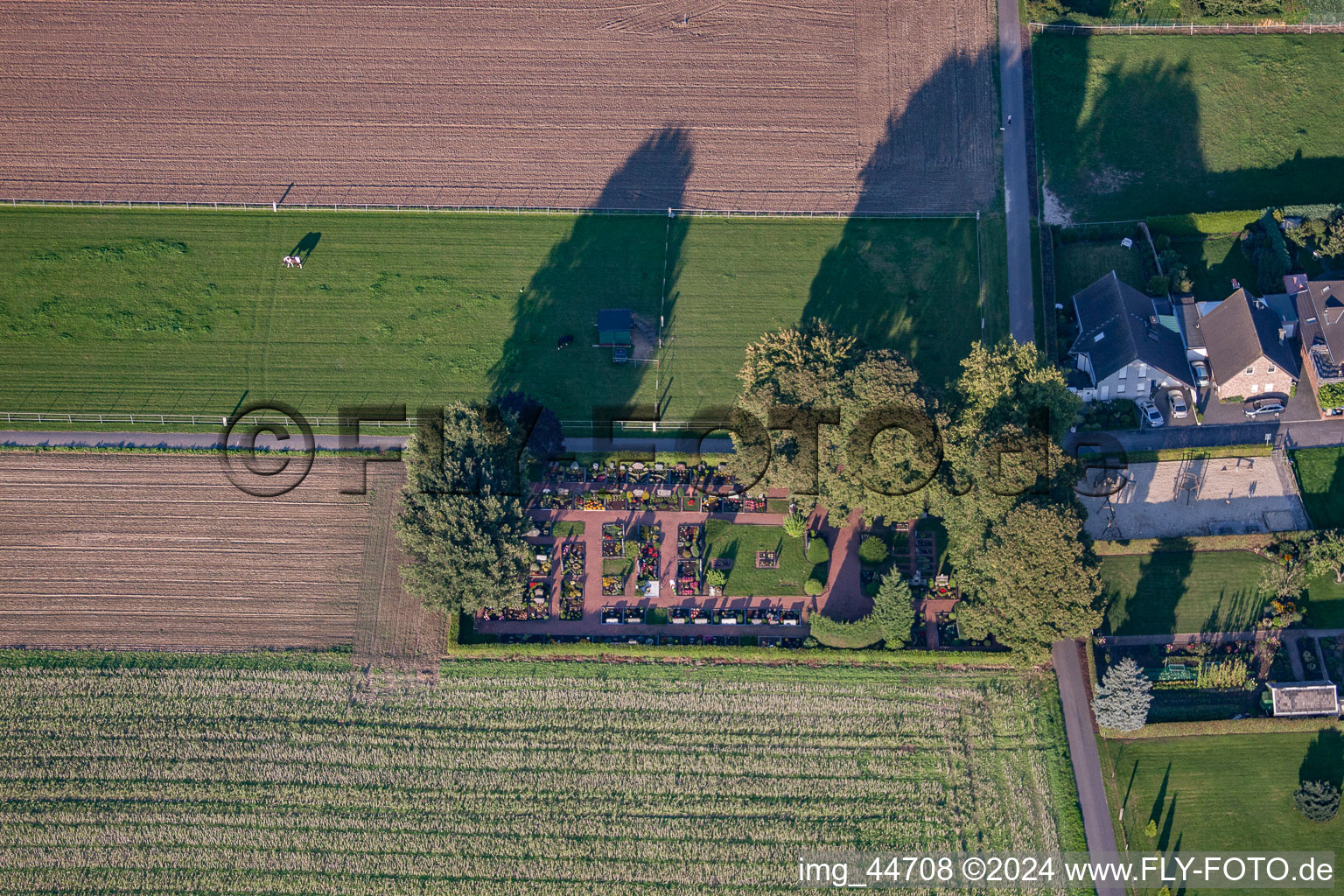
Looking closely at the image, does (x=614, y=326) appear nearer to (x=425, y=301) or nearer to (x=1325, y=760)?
(x=425, y=301)

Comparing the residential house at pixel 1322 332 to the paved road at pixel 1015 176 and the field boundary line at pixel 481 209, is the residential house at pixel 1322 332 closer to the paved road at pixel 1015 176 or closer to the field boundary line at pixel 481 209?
the paved road at pixel 1015 176

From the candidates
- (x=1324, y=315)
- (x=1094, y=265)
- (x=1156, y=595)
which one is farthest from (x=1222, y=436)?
(x=1094, y=265)

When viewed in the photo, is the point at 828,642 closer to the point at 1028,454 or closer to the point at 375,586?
the point at 1028,454

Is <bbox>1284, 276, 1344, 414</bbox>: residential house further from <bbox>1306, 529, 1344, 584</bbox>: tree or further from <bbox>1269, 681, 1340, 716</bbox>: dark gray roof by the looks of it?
<bbox>1269, 681, 1340, 716</bbox>: dark gray roof

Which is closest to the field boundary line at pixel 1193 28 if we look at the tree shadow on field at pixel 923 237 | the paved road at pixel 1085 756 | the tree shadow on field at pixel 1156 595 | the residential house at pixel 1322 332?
the tree shadow on field at pixel 923 237

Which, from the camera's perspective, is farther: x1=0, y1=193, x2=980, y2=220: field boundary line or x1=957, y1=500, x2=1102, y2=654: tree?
x1=0, y1=193, x2=980, y2=220: field boundary line

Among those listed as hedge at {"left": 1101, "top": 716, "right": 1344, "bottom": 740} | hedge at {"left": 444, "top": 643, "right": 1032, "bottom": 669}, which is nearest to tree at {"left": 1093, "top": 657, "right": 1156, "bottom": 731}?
hedge at {"left": 1101, "top": 716, "right": 1344, "bottom": 740}

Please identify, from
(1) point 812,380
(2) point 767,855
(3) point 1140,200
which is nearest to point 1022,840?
(2) point 767,855
